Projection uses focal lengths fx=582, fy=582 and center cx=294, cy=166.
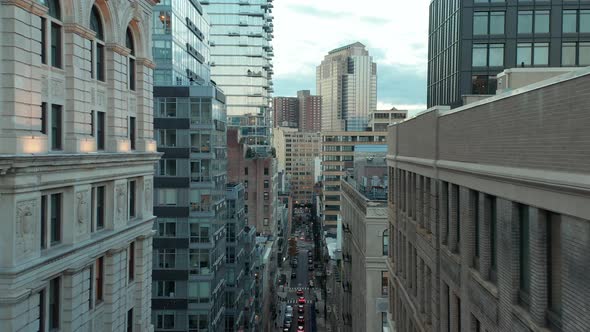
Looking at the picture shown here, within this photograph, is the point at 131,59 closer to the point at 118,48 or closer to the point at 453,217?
the point at 118,48

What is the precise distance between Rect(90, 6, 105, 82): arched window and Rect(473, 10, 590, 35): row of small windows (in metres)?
37.0

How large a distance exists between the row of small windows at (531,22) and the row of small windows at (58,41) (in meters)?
37.1

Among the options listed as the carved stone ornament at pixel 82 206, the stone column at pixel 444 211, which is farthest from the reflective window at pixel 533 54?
the carved stone ornament at pixel 82 206

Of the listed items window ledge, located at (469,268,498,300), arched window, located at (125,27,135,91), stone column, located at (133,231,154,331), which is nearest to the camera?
window ledge, located at (469,268,498,300)

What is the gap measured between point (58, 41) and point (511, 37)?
4178cm

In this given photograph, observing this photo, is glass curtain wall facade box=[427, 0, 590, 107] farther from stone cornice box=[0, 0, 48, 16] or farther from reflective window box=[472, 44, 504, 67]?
stone cornice box=[0, 0, 48, 16]

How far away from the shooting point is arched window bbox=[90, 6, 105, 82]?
72.2 feet

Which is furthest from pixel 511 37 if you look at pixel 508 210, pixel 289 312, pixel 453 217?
pixel 289 312

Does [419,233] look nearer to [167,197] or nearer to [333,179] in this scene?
[167,197]

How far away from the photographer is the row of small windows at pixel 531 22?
49000 mm

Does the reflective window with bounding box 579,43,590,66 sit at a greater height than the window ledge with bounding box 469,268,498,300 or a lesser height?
greater

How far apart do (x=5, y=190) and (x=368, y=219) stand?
105 ft

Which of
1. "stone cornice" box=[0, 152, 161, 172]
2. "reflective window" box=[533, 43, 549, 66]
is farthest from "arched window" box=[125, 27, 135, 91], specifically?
"reflective window" box=[533, 43, 549, 66]

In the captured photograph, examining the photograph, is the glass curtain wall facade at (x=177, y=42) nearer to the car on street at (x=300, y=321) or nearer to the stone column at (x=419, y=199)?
the stone column at (x=419, y=199)
